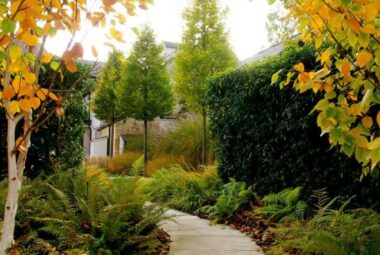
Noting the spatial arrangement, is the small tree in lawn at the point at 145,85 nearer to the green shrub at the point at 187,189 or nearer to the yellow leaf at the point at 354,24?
the green shrub at the point at 187,189

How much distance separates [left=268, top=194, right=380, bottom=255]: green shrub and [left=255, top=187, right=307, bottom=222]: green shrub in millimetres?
556

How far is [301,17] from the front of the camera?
8.32 feet

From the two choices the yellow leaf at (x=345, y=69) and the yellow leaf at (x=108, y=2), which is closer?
the yellow leaf at (x=345, y=69)

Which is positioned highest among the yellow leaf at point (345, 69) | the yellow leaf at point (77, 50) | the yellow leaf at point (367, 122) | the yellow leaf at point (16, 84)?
the yellow leaf at point (77, 50)

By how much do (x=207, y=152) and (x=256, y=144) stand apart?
5.98m

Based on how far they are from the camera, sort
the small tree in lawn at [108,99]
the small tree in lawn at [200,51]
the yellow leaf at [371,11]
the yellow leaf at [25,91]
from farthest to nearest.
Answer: the small tree in lawn at [108,99], the small tree in lawn at [200,51], the yellow leaf at [25,91], the yellow leaf at [371,11]

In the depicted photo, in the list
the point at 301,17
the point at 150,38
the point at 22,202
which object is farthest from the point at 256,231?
the point at 150,38

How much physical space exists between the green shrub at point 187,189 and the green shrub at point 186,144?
3.13 m

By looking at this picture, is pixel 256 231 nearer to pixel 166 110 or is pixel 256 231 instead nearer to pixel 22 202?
pixel 22 202

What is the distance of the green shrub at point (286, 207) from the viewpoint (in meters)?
5.36

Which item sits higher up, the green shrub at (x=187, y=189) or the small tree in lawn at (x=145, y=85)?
the small tree in lawn at (x=145, y=85)

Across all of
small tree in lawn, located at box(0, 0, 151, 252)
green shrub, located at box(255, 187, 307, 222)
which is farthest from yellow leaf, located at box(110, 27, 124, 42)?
green shrub, located at box(255, 187, 307, 222)

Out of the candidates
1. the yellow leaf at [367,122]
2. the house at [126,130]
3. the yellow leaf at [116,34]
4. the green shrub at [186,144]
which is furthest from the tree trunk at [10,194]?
the house at [126,130]

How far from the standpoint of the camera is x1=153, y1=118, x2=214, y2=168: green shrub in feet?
44.6
